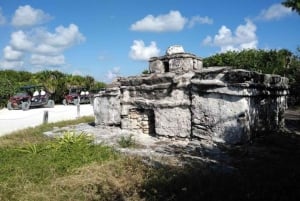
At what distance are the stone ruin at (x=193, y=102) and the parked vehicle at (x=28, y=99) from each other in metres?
11.8

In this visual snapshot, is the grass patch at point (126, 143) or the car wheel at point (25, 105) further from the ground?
the car wheel at point (25, 105)

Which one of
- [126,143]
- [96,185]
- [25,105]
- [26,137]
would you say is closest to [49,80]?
[25,105]

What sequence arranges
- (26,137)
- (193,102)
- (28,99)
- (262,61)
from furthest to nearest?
(262,61) < (28,99) < (26,137) < (193,102)

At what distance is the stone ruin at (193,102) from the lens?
976 centimetres

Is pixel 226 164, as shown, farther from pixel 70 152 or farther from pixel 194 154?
pixel 70 152

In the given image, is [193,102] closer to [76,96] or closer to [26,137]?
[26,137]

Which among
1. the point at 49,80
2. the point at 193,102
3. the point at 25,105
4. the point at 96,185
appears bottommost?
the point at 96,185

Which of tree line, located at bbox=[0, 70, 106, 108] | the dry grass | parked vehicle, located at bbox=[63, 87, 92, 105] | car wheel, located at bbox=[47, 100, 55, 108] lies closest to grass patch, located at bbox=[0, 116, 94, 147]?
the dry grass

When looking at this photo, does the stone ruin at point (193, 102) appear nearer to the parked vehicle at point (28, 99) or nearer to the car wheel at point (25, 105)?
the car wheel at point (25, 105)

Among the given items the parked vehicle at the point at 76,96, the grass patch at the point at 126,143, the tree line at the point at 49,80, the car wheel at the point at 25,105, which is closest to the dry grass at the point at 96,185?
the grass patch at the point at 126,143

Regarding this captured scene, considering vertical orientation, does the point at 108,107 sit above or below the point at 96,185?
above

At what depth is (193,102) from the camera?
1057cm

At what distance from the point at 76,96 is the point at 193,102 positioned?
19.2m

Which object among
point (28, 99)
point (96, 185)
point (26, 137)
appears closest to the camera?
point (96, 185)
